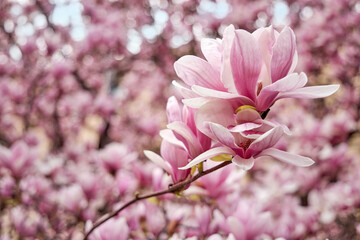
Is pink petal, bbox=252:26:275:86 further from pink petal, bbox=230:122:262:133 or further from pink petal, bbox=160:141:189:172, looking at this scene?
pink petal, bbox=160:141:189:172

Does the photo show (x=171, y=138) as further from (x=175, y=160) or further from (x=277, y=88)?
(x=277, y=88)

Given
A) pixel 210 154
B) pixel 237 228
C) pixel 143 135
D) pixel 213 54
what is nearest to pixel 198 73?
pixel 213 54

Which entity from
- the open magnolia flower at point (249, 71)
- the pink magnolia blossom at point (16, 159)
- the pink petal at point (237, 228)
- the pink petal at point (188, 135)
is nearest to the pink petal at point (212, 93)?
the open magnolia flower at point (249, 71)

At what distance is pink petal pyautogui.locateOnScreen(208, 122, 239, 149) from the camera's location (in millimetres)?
578

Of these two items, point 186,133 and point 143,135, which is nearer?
point 186,133

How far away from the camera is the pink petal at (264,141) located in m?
0.57

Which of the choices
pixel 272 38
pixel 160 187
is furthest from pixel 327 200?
pixel 272 38

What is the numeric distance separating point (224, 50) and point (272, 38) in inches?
3.9

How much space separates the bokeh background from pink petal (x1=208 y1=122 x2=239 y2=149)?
0.26 m

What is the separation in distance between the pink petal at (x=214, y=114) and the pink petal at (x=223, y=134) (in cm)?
3

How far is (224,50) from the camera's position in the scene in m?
0.62

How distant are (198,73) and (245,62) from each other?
86 mm

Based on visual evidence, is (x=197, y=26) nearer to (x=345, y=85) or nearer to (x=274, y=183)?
(x=345, y=85)

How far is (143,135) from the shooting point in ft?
12.7
